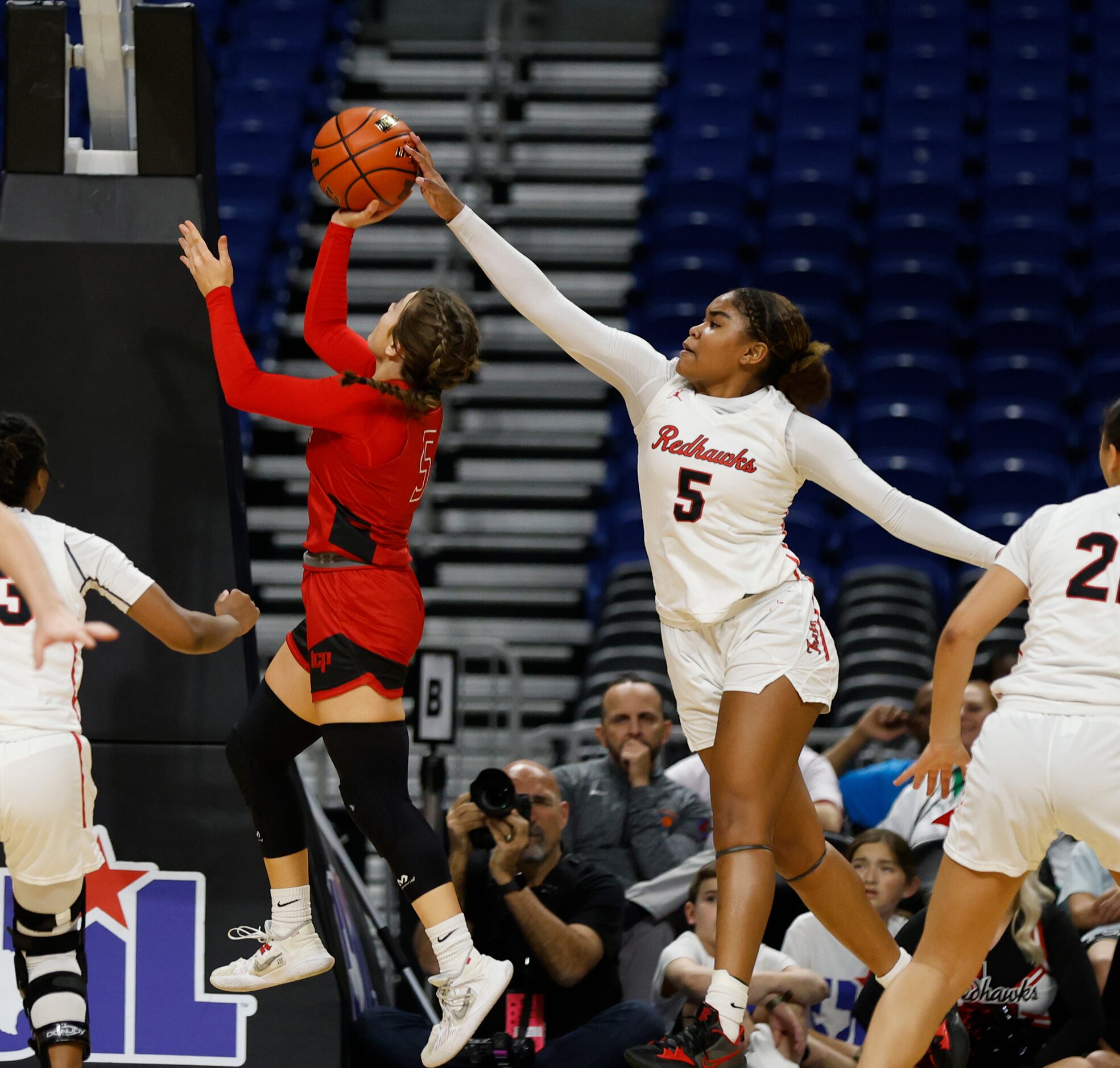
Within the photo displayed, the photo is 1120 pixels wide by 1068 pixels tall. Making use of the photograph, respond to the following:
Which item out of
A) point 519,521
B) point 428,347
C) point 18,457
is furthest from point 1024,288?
point 18,457

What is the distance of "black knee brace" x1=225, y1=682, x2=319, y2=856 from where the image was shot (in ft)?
15.0

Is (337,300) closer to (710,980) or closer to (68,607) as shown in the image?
(68,607)

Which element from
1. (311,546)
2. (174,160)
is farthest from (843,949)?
(174,160)

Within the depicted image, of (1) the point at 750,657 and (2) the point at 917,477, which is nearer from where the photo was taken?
(1) the point at 750,657

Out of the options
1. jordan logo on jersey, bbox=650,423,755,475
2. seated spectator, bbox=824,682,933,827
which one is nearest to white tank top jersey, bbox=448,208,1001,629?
jordan logo on jersey, bbox=650,423,755,475

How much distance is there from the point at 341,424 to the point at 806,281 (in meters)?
8.07

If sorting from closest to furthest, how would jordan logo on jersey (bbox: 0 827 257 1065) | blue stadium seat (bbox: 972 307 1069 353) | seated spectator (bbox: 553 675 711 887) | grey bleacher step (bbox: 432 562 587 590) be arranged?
jordan logo on jersey (bbox: 0 827 257 1065)
seated spectator (bbox: 553 675 711 887)
grey bleacher step (bbox: 432 562 587 590)
blue stadium seat (bbox: 972 307 1069 353)

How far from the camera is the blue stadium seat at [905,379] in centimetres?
1140

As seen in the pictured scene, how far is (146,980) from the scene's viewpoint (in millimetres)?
5086

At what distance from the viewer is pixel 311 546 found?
456cm

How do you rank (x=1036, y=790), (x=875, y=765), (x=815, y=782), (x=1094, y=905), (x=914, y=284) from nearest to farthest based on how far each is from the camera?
(x=1036, y=790) → (x=1094, y=905) → (x=815, y=782) → (x=875, y=765) → (x=914, y=284)

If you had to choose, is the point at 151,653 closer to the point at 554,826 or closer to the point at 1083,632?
the point at 554,826

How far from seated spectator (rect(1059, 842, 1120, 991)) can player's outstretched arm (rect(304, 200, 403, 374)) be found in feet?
10.2

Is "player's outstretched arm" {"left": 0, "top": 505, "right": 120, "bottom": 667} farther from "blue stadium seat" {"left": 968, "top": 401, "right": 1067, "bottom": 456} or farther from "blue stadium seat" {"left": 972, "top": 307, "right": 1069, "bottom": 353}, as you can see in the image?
"blue stadium seat" {"left": 972, "top": 307, "right": 1069, "bottom": 353}
